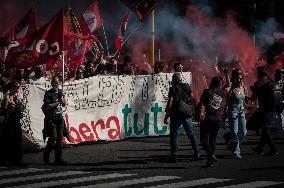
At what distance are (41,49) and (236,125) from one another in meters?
4.49

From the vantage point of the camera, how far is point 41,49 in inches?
565

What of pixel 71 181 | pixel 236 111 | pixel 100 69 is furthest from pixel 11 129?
pixel 100 69

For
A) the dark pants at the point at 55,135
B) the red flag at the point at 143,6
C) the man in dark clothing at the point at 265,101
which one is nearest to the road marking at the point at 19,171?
the dark pants at the point at 55,135

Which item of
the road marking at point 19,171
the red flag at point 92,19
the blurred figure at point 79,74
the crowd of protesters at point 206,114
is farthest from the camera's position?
the red flag at point 92,19

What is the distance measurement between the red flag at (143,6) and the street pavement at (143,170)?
5.44 meters

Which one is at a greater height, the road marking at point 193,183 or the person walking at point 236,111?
the person walking at point 236,111

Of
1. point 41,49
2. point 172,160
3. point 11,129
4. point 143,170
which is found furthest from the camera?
point 41,49

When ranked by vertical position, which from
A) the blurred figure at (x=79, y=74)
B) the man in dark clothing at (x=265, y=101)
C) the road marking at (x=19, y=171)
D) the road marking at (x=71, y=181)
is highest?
the blurred figure at (x=79, y=74)

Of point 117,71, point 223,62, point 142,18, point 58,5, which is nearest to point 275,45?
point 223,62

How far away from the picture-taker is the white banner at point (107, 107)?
15.2 metres

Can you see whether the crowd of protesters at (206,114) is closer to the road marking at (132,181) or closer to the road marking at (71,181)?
the road marking at (132,181)

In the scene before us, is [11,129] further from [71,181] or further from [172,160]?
[172,160]

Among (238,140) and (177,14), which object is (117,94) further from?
(177,14)

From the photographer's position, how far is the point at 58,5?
32.2 m
